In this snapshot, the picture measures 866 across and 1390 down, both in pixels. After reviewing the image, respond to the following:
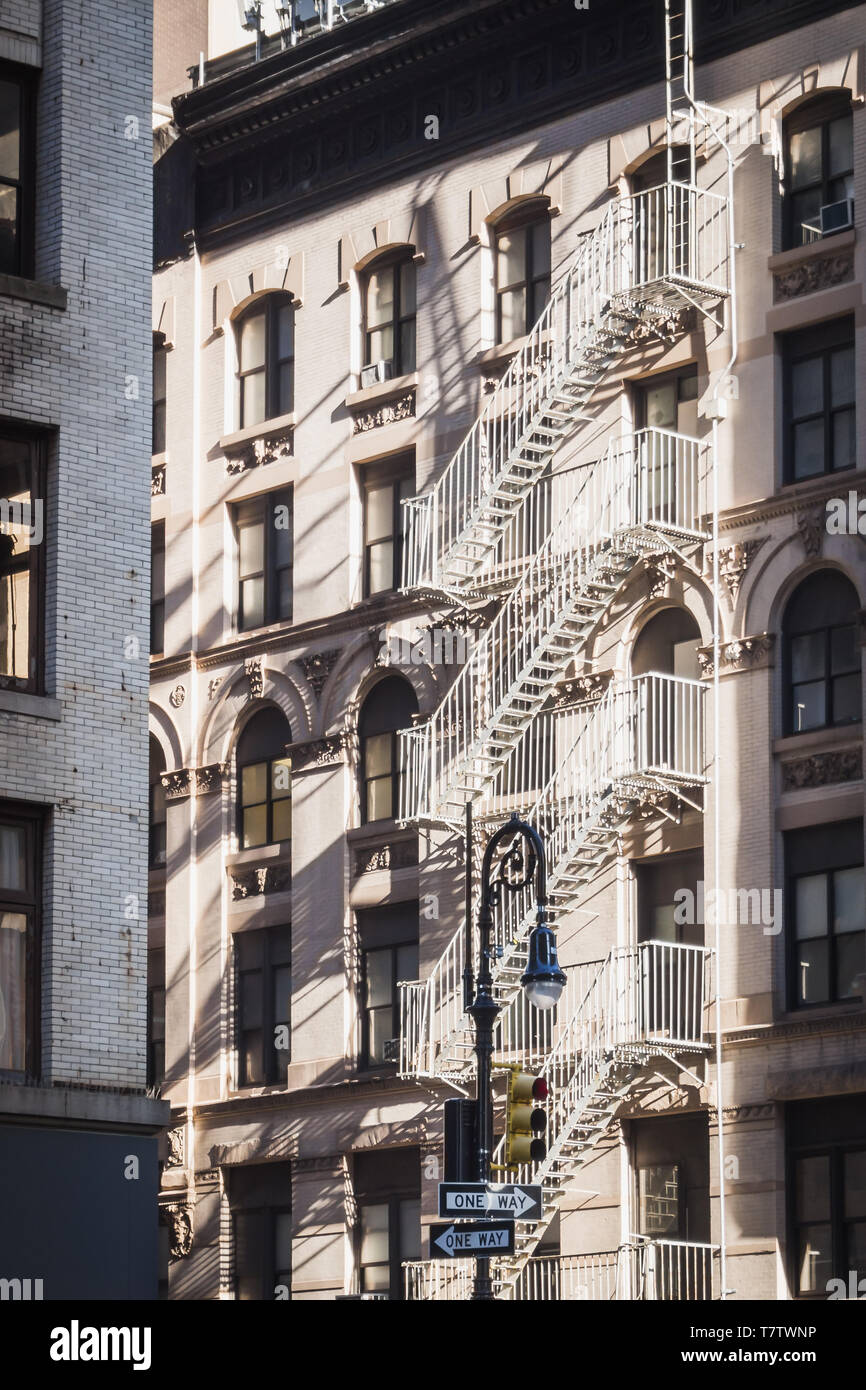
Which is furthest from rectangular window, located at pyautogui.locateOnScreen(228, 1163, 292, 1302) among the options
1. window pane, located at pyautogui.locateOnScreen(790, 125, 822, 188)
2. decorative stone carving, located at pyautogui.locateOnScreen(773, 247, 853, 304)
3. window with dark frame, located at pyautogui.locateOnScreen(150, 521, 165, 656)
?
window pane, located at pyautogui.locateOnScreen(790, 125, 822, 188)

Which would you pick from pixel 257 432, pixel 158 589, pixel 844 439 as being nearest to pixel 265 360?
pixel 257 432

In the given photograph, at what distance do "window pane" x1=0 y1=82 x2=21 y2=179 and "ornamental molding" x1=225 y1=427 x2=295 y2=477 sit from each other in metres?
18.8

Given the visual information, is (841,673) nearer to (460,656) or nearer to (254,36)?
(460,656)

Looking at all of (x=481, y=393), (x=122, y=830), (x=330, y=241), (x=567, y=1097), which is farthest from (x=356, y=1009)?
(x=122, y=830)

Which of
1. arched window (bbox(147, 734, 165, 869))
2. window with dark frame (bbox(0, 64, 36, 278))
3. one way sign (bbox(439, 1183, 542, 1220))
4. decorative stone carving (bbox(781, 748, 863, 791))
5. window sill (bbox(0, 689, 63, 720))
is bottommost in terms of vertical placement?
one way sign (bbox(439, 1183, 542, 1220))

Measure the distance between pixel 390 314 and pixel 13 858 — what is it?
827 inches

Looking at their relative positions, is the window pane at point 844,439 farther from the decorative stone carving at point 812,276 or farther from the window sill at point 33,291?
the window sill at point 33,291

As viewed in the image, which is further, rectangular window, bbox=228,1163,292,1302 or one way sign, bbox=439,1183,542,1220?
rectangular window, bbox=228,1163,292,1302

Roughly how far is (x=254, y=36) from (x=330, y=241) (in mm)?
7687

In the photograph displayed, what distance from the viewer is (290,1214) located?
4097 cm

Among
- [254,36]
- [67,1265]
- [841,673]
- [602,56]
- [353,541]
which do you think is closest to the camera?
[67,1265]

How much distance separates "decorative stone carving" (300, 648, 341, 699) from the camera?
41.9m

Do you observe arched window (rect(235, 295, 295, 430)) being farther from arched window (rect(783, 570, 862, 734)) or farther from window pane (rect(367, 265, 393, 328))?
arched window (rect(783, 570, 862, 734))

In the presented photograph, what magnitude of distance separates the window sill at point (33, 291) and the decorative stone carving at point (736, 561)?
14.0 metres
